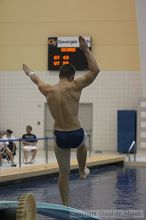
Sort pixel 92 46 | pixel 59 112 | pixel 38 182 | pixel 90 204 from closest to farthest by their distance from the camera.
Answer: pixel 59 112 → pixel 90 204 → pixel 38 182 → pixel 92 46

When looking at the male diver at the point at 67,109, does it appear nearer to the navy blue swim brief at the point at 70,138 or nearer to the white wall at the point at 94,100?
the navy blue swim brief at the point at 70,138

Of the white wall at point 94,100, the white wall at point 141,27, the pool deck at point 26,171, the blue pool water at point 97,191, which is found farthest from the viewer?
the white wall at point 94,100

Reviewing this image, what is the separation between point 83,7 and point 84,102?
4.06 meters

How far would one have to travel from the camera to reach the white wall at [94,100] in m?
24.4

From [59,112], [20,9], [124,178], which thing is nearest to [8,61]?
[20,9]

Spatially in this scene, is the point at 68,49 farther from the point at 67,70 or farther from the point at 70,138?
the point at 70,138

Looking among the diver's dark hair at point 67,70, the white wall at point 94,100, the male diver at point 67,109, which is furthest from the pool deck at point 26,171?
the white wall at point 94,100

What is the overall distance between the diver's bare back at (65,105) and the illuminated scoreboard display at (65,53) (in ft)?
58.1

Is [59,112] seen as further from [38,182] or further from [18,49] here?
[18,49]

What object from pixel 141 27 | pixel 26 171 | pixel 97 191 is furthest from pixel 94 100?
pixel 97 191

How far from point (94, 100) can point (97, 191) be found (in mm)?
12724

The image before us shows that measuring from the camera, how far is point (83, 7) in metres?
24.7

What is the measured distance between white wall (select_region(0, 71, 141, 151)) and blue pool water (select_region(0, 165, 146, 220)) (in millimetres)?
7745

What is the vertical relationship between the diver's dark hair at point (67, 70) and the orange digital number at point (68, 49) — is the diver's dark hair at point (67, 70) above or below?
below
